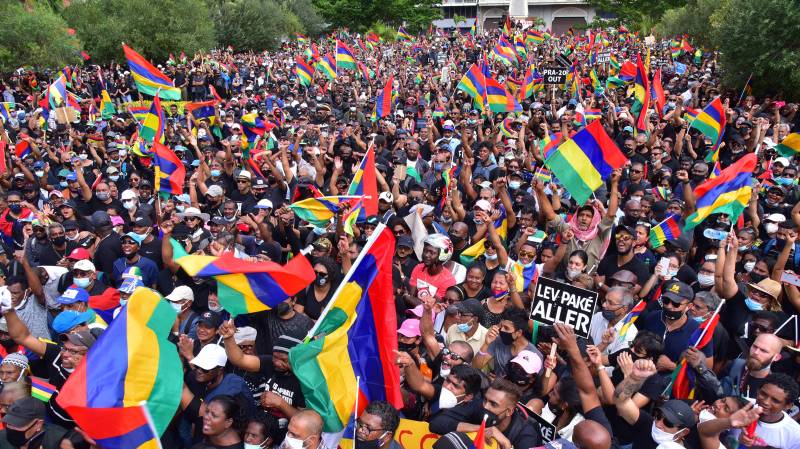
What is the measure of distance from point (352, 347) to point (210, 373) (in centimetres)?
100

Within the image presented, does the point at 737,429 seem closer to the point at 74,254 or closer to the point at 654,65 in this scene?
the point at 74,254

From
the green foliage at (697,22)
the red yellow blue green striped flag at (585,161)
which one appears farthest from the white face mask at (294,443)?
the green foliage at (697,22)

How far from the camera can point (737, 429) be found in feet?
12.8

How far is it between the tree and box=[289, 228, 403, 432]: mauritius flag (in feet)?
48.2

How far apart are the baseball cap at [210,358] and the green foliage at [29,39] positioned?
24416 mm

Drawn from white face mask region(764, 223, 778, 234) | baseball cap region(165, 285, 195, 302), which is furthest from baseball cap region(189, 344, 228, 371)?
white face mask region(764, 223, 778, 234)

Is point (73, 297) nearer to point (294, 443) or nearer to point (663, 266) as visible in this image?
point (294, 443)

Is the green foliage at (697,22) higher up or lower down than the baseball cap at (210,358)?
higher up

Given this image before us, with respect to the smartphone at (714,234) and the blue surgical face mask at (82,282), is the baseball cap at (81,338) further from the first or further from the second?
the smartphone at (714,234)

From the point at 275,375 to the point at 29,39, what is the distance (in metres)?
25.3

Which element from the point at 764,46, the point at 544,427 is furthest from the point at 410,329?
Answer: the point at 764,46

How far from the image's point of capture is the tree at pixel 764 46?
50.1 feet

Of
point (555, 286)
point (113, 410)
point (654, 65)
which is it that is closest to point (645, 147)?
point (555, 286)

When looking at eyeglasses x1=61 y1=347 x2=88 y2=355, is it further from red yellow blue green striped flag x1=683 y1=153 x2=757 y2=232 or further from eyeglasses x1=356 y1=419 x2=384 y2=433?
red yellow blue green striped flag x1=683 y1=153 x2=757 y2=232
